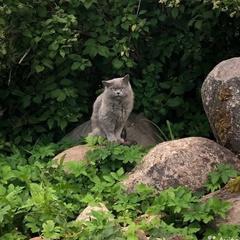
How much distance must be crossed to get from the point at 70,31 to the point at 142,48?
1.42m

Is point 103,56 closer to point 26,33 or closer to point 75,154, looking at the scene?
point 26,33

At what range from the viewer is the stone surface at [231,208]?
6003 millimetres

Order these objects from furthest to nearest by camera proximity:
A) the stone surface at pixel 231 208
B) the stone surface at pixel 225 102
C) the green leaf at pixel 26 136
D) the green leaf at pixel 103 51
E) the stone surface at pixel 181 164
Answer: the green leaf at pixel 26 136
the green leaf at pixel 103 51
the stone surface at pixel 225 102
the stone surface at pixel 181 164
the stone surface at pixel 231 208

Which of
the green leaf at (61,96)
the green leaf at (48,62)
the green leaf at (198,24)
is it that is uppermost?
the green leaf at (198,24)

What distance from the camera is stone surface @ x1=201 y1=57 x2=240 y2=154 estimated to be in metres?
7.44

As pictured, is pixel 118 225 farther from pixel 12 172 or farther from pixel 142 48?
pixel 142 48

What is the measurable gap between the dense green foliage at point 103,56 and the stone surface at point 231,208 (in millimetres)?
2533

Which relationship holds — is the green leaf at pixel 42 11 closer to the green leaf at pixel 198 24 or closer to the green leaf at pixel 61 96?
the green leaf at pixel 61 96

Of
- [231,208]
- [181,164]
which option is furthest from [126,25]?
[231,208]

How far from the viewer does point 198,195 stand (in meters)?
6.71

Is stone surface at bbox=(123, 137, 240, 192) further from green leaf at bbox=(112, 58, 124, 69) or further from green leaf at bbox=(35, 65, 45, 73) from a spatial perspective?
green leaf at bbox=(35, 65, 45, 73)

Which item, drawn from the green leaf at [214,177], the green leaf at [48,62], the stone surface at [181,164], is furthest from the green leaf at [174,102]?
the green leaf at [214,177]

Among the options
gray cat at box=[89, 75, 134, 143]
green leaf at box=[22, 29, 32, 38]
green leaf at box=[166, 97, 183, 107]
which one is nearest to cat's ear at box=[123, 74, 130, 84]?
gray cat at box=[89, 75, 134, 143]

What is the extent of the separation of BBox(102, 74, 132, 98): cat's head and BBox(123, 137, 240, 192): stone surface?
4.99 feet
